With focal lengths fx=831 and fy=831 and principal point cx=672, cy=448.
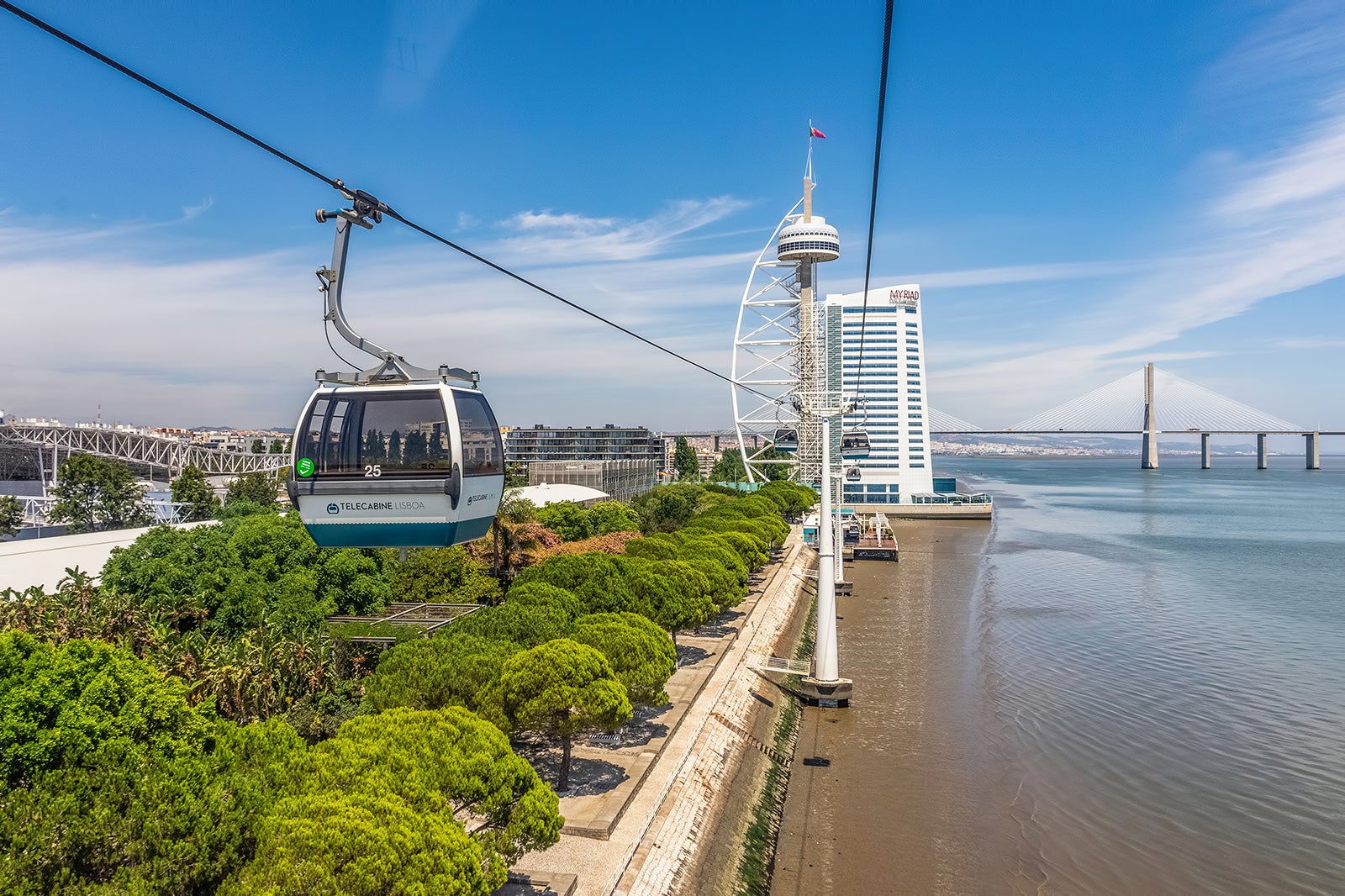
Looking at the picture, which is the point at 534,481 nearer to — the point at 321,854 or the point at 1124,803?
the point at 1124,803

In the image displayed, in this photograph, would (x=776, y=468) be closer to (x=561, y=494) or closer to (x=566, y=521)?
(x=561, y=494)

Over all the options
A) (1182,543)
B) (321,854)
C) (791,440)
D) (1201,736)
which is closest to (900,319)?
(791,440)

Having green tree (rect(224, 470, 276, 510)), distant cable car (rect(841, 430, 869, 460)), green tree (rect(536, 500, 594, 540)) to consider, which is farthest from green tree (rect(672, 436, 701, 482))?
green tree (rect(536, 500, 594, 540))

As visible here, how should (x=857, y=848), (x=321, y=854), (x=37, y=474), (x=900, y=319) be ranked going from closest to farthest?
(x=321, y=854)
(x=857, y=848)
(x=37, y=474)
(x=900, y=319)

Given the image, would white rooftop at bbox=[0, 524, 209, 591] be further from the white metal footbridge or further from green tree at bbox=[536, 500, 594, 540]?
the white metal footbridge

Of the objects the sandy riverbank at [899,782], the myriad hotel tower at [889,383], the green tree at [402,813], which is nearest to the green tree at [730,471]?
the myriad hotel tower at [889,383]

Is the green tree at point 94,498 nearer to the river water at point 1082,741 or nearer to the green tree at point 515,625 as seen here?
the green tree at point 515,625
